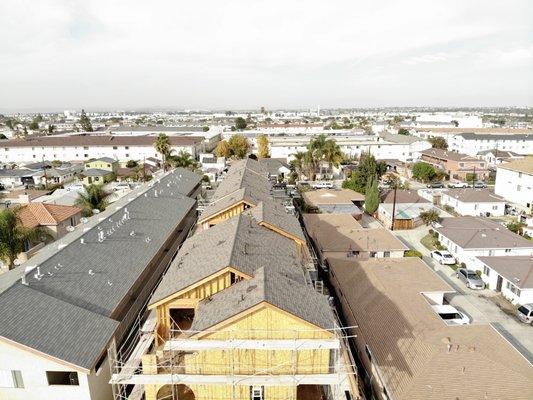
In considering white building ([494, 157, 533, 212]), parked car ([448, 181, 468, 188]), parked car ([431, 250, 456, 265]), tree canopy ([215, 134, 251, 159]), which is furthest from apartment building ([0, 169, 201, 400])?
tree canopy ([215, 134, 251, 159])

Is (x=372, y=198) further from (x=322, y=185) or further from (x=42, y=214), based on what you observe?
(x=42, y=214)

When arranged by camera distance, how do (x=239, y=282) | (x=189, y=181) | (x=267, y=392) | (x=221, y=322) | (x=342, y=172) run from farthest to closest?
1. (x=342, y=172)
2. (x=189, y=181)
3. (x=239, y=282)
4. (x=267, y=392)
5. (x=221, y=322)

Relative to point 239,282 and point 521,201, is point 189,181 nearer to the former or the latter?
point 239,282

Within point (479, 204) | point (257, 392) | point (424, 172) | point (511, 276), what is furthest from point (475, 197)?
point (257, 392)

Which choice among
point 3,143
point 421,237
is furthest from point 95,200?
point 3,143

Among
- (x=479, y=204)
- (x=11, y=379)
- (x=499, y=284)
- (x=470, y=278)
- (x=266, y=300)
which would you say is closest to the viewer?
(x=266, y=300)

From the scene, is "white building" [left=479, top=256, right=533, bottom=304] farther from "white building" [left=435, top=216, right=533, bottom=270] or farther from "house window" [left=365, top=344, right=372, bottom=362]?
"house window" [left=365, top=344, right=372, bottom=362]

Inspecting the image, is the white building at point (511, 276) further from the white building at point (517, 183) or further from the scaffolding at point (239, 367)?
the white building at point (517, 183)
